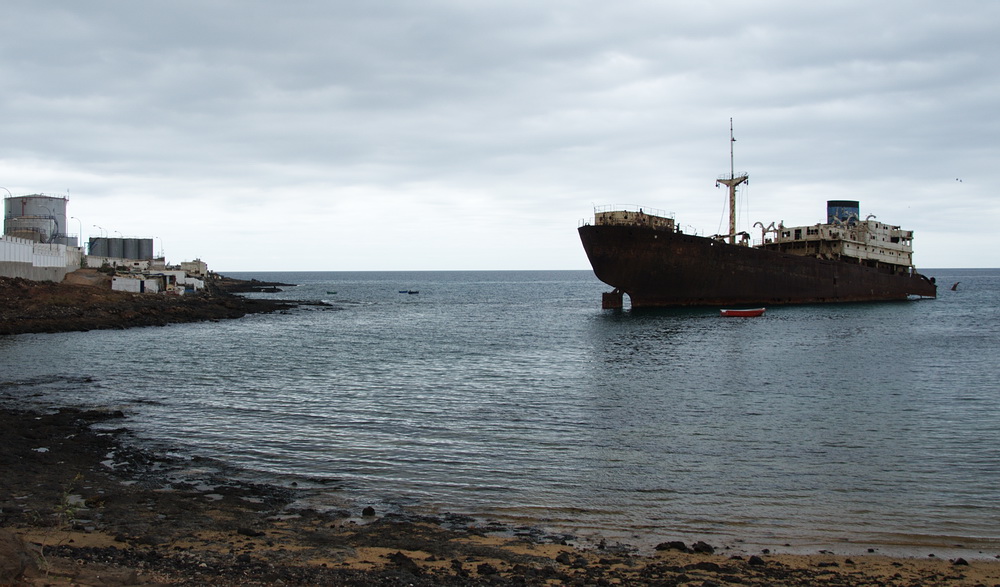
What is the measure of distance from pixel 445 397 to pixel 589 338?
74.8ft

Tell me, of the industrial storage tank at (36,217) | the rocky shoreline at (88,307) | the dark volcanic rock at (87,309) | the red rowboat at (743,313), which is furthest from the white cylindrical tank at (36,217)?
the red rowboat at (743,313)

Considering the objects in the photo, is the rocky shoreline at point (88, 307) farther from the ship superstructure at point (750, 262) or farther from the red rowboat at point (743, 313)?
the red rowboat at point (743, 313)

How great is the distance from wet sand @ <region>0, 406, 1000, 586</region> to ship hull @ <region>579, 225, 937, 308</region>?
47688 mm

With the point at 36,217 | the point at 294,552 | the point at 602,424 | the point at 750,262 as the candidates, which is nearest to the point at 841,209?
the point at 750,262

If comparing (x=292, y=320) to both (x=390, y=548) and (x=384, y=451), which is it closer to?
(x=384, y=451)

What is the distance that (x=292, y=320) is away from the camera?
59.2m

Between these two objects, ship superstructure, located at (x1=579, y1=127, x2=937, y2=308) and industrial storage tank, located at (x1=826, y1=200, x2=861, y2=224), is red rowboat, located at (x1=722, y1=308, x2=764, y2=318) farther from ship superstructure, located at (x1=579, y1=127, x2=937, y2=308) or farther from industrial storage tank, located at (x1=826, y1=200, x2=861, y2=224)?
industrial storage tank, located at (x1=826, y1=200, x2=861, y2=224)

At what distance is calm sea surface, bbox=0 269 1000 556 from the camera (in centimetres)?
1150

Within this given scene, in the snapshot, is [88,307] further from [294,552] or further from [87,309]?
[294,552]

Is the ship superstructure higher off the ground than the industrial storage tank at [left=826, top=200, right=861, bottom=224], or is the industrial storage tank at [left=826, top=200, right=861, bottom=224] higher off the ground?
the industrial storage tank at [left=826, top=200, right=861, bottom=224]

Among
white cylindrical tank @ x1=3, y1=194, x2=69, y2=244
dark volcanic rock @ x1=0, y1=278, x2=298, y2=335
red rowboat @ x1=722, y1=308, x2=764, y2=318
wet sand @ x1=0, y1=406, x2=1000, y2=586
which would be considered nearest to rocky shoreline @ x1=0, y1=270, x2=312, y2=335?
dark volcanic rock @ x1=0, y1=278, x2=298, y2=335

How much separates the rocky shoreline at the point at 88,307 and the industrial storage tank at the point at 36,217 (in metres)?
14.6

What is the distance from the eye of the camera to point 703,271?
Result: 6081cm

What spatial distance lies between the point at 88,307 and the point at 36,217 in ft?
114
